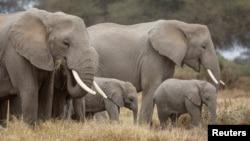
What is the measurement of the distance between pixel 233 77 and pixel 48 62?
13.2 metres

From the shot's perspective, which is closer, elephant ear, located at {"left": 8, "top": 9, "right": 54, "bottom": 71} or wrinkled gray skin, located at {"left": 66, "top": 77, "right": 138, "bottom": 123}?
elephant ear, located at {"left": 8, "top": 9, "right": 54, "bottom": 71}

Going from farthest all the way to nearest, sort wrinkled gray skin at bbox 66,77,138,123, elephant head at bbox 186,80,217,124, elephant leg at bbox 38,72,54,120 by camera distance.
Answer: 1. wrinkled gray skin at bbox 66,77,138,123
2. elephant head at bbox 186,80,217,124
3. elephant leg at bbox 38,72,54,120

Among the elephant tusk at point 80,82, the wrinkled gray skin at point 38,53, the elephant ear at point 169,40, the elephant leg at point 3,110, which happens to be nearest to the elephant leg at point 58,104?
the wrinkled gray skin at point 38,53

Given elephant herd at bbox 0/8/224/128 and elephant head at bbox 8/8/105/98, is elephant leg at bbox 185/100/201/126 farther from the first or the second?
elephant head at bbox 8/8/105/98

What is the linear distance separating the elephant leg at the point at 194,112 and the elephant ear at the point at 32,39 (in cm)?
279

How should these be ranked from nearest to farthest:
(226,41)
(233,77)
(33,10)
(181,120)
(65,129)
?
(65,129) < (33,10) < (181,120) < (233,77) < (226,41)

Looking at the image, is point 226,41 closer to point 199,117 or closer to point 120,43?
point 120,43

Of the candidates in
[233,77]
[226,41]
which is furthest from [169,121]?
[226,41]

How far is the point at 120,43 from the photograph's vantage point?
13250 mm

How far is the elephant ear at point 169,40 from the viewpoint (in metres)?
12.7

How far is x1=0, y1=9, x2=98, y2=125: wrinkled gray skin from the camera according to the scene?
9.13m

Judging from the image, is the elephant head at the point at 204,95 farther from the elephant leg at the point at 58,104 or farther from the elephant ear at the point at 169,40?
the elephant leg at the point at 58,104

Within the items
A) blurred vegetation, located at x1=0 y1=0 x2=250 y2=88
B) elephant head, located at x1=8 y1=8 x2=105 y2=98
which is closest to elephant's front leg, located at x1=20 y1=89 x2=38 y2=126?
elephant head, located at x1=8 y1=8 x2=105 y2=98

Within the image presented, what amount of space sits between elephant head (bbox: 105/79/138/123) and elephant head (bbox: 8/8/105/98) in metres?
2.80
